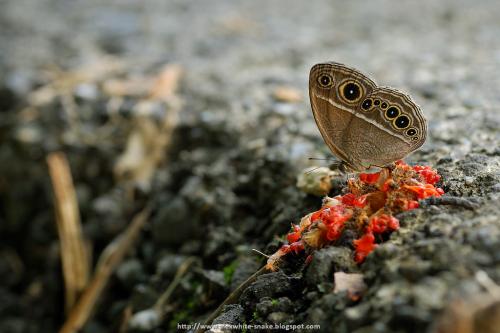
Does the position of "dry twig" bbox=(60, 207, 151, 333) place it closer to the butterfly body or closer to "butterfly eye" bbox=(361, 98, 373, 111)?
the butterfly body

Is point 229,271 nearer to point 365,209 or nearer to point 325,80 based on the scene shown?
point 365,209

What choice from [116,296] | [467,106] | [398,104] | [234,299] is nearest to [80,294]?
[116,296]

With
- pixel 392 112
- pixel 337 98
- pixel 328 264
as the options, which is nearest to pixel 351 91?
pixel 337 98

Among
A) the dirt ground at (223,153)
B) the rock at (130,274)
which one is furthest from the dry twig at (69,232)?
the rock at (130,274)

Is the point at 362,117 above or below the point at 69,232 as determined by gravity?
above

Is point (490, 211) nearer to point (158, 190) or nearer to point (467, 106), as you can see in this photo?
point (467, 106)

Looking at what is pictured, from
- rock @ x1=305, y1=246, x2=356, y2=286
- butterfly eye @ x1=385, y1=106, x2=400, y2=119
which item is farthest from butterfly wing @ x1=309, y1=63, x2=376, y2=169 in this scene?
rock @ x1=305, y1=246, x2=356, y2=286

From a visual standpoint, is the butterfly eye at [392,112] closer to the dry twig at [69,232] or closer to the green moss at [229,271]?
the green moss at [229,271]
